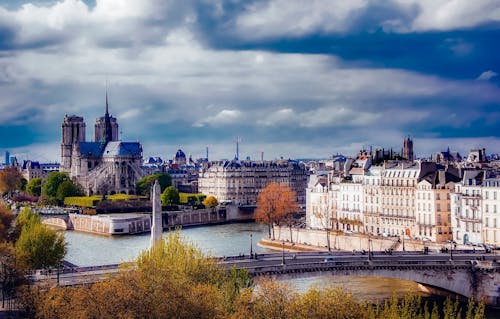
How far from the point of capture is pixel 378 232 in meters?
85.4

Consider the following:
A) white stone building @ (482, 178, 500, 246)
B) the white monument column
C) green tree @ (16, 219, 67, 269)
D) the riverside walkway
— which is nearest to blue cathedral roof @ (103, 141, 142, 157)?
white stone building @ (482, 178, 500, 246)

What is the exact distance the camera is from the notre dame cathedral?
162m

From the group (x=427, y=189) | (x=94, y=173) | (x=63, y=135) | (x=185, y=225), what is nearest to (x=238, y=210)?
(x=185, y=225)

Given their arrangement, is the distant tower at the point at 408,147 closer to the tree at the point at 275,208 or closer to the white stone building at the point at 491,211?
the tree at the point at 275,208

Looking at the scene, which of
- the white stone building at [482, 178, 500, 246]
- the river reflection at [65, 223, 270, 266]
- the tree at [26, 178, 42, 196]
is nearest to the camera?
the white stone building at [482, 178, 500, 246]

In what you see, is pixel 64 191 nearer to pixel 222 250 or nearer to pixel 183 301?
pixel 222 250

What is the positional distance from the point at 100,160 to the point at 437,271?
132m

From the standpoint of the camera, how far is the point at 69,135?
193m

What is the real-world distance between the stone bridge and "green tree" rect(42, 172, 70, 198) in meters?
103

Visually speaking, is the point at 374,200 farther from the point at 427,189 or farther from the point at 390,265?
the point at 390,265

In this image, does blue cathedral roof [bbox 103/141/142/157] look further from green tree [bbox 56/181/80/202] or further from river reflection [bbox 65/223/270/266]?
river reflection [bbox 65/223/270/266]

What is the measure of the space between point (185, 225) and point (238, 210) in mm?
11471

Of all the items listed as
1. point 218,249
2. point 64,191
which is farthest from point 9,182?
point 218,249

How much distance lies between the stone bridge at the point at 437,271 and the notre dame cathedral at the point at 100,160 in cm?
11097
